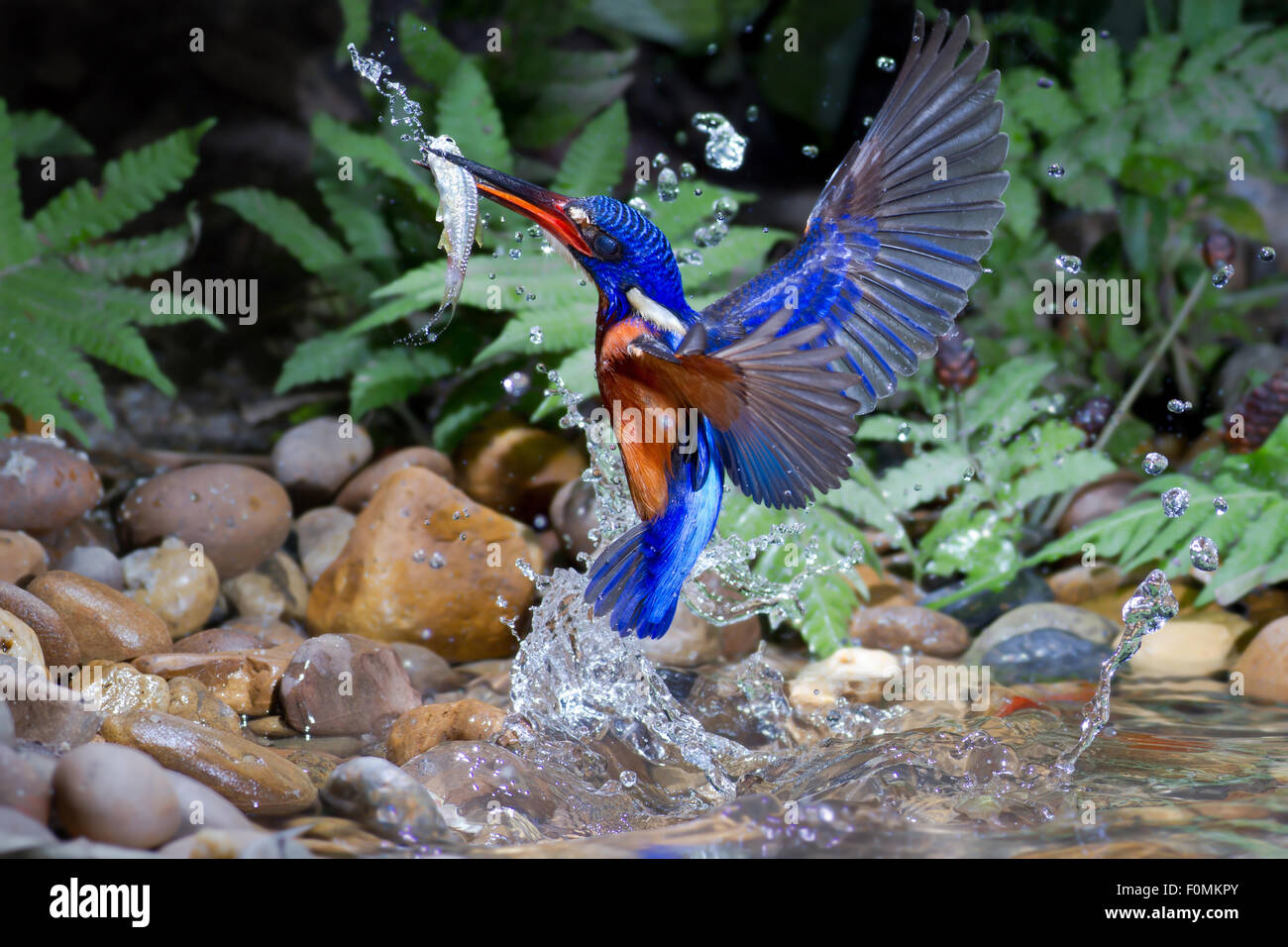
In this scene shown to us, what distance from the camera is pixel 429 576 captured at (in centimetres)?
348

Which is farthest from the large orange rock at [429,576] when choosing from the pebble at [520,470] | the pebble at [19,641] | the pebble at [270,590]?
the pebble at [19,641]

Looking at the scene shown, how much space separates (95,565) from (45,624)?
76cm

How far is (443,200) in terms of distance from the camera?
213 centimetres

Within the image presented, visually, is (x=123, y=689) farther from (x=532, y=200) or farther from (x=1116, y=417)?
(x=1116, y=417)

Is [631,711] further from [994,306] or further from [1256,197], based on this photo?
[1256,197]

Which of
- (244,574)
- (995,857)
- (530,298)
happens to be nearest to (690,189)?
(530,298)

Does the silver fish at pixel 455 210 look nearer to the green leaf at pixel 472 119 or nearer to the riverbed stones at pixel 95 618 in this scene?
the riverbed stones at pixel 95 618

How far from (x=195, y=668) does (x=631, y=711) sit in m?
1.17

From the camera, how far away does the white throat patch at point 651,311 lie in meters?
2.06

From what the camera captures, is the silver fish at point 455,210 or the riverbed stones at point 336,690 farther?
the riverbed stones at point 336,690

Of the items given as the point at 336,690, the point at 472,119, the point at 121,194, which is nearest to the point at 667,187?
the point at 472,119

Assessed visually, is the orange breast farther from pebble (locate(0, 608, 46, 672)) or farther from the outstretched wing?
pebble (locate(0, 608, 46, 672))

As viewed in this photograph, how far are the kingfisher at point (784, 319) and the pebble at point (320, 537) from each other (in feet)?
6.72

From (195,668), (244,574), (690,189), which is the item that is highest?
(690,189)
